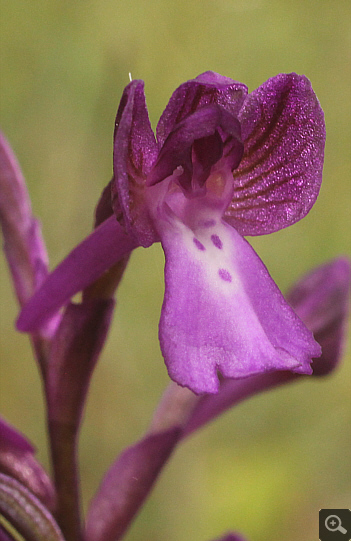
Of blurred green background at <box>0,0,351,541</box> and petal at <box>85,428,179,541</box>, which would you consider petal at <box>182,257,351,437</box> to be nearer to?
petal at <box>85,428,179,541</box>

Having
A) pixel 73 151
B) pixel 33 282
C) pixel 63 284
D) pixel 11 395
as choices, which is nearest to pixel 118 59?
pixel 73 151

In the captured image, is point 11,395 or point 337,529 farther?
point 11,395

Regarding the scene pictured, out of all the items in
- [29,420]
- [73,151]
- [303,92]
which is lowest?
[29,420]

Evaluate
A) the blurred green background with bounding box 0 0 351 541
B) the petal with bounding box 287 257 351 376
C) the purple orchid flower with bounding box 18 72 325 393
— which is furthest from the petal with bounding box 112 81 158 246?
the blurred green background with bounding box 0 0 351 541

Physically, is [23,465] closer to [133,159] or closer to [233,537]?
[233,537]

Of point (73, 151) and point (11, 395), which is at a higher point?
point (73, 151)

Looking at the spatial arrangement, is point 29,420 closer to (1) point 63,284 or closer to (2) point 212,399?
(2) point 212,399
